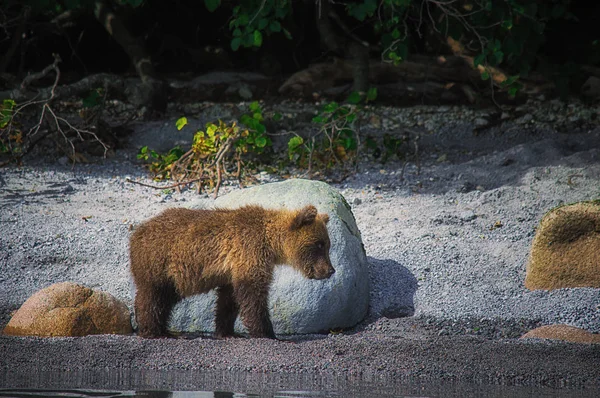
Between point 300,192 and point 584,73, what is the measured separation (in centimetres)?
918

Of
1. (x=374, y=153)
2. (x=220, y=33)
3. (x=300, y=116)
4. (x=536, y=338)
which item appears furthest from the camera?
(x=220, y=33)

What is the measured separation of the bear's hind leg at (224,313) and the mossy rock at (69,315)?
2.79 feet

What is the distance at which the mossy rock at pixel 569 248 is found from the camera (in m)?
7.79

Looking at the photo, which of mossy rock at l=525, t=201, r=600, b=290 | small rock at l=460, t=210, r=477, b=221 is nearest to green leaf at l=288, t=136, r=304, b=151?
small rock at l=460, t=210, r=477, b=221

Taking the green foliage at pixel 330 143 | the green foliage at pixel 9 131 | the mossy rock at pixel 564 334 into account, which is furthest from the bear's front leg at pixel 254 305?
the green foliage at pixel 9 131

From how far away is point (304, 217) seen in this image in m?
6.39

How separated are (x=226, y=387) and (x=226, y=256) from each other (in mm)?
1380

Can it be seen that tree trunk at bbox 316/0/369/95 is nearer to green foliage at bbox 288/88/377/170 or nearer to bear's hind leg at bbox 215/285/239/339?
green foliage at bbox 288/88/377/170

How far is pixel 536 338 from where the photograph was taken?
21.5 feet

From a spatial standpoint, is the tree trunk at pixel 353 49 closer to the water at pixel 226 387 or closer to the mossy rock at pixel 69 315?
the mossy rock at pixel 69 315

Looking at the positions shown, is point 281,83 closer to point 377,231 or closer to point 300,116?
point 300,116

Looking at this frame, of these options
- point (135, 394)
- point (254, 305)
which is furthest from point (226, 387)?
point (254, 305)

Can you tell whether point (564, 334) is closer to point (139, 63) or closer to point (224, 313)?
point (224, 313)

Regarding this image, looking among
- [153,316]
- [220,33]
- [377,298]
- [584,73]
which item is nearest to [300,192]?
[377,298]
